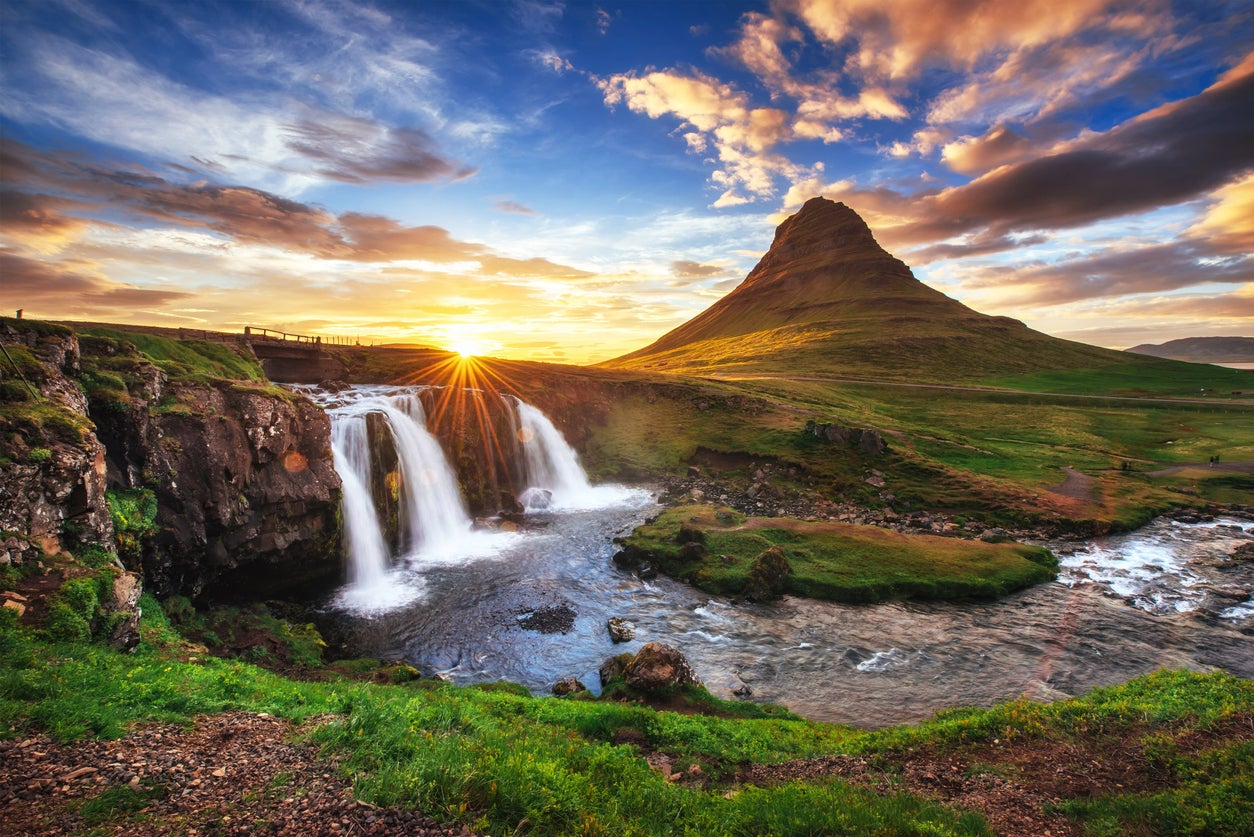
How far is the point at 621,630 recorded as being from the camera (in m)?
24.1

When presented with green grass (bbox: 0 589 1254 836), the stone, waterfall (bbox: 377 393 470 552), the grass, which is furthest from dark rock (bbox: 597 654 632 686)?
waterfall (bbox: 377 393 470 552)

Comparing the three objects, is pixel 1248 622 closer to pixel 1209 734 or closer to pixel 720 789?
pixel 1209 734

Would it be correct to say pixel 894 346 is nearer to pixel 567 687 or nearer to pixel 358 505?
pixel 358 505

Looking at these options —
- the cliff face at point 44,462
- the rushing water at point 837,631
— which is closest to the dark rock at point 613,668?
the rushing water at point 837,631

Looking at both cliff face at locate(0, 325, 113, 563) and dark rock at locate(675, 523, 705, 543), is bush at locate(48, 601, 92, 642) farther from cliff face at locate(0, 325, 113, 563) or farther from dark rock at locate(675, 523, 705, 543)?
dark rock at locate(675, 523, 705, 543)

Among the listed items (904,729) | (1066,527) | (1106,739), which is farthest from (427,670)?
(1066,527)

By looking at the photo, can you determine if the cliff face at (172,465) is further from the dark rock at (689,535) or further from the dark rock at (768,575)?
the dark rock at (768,575)

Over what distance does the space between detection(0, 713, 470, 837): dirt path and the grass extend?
23087mm

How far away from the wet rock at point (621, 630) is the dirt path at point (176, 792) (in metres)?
16.7

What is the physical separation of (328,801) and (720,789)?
792 cm

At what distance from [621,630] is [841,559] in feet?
48.4

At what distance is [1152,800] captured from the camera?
29.1ft

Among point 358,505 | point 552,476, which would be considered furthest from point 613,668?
point 552,476

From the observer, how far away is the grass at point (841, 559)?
27834mm
